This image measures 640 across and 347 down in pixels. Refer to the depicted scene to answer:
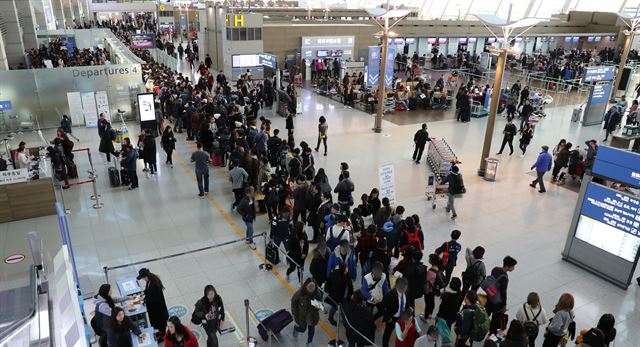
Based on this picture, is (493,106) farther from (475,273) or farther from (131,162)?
(131,162)

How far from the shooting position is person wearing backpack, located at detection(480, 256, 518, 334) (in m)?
6.99

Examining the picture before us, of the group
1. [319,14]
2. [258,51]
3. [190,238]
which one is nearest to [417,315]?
[190,238]

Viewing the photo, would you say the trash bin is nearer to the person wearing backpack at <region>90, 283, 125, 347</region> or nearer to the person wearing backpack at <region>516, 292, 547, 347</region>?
the person wearing backpack at <region>516, 292, 547, 347</region>

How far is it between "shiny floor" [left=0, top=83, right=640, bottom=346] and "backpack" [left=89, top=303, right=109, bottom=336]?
1.57m

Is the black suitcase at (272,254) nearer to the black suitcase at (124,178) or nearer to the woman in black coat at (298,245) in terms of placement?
the woman in black coat at (298,245)

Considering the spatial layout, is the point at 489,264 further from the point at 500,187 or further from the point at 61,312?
the point at 61,312

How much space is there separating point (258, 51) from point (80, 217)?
19.8 meters

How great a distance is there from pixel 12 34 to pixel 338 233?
92.1 feet

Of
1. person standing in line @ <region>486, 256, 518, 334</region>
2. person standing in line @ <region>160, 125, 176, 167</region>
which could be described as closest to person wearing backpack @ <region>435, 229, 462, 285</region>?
person standing in line @ <region>486, 256, 518, 334</region>

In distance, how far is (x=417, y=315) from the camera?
26.5 ft

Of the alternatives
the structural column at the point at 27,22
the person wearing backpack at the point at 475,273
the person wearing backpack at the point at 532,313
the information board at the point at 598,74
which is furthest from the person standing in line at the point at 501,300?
the structural column at the point at 27,22

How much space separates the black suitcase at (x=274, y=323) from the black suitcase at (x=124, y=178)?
7.73 metres

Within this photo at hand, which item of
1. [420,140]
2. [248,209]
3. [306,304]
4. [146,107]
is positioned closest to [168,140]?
[146,107]

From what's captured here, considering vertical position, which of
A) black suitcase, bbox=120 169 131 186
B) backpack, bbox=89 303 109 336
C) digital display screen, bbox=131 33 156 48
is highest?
digital display screen, bbox=131 33 156 48
